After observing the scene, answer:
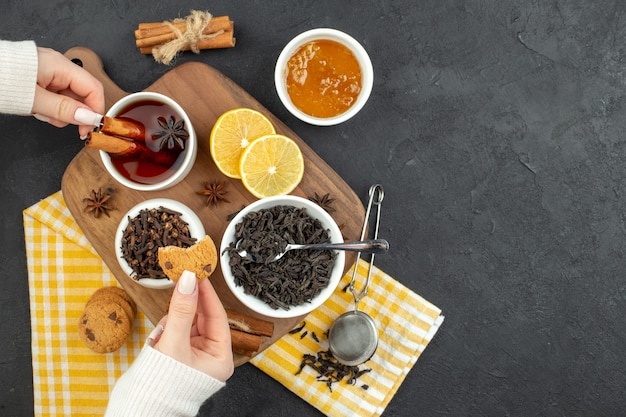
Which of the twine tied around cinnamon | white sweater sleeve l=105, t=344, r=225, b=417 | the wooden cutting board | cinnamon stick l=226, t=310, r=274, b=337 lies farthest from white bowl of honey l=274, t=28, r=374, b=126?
white sweater sleeve l=105, t=344, r=225, b=417

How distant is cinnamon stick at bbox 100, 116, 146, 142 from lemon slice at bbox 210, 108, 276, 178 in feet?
1.02

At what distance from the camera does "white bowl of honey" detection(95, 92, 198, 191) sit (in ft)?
7.41

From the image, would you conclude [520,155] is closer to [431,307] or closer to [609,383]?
[431,307]

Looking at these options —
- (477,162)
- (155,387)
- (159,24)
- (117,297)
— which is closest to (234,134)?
(159,24)

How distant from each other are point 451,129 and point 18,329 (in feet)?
8.29

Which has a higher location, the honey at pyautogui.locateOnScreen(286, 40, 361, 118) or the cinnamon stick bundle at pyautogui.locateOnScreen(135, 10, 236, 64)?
the honey at pyautogui.locateOnScreen(286, 40, 361, 118)

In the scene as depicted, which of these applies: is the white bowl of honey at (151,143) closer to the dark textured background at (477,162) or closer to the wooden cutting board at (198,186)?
the wooden cutting board at (198,186)

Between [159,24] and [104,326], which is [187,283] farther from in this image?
[159,24]

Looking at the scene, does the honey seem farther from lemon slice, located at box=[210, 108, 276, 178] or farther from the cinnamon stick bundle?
the cinnamon stick bundle

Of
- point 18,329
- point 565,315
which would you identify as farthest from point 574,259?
point 18,329

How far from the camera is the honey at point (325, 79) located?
8.11 ft

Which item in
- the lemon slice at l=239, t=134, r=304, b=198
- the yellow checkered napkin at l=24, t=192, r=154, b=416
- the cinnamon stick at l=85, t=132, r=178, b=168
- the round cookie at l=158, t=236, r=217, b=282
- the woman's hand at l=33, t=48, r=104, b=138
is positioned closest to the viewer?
the round cookie at l=158, t=236, r=217, b=282

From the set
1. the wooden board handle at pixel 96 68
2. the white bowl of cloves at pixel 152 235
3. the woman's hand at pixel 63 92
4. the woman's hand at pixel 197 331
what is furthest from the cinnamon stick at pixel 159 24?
the woman's hand at pixel 197 331

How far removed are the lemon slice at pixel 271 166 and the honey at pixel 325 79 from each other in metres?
0.26
